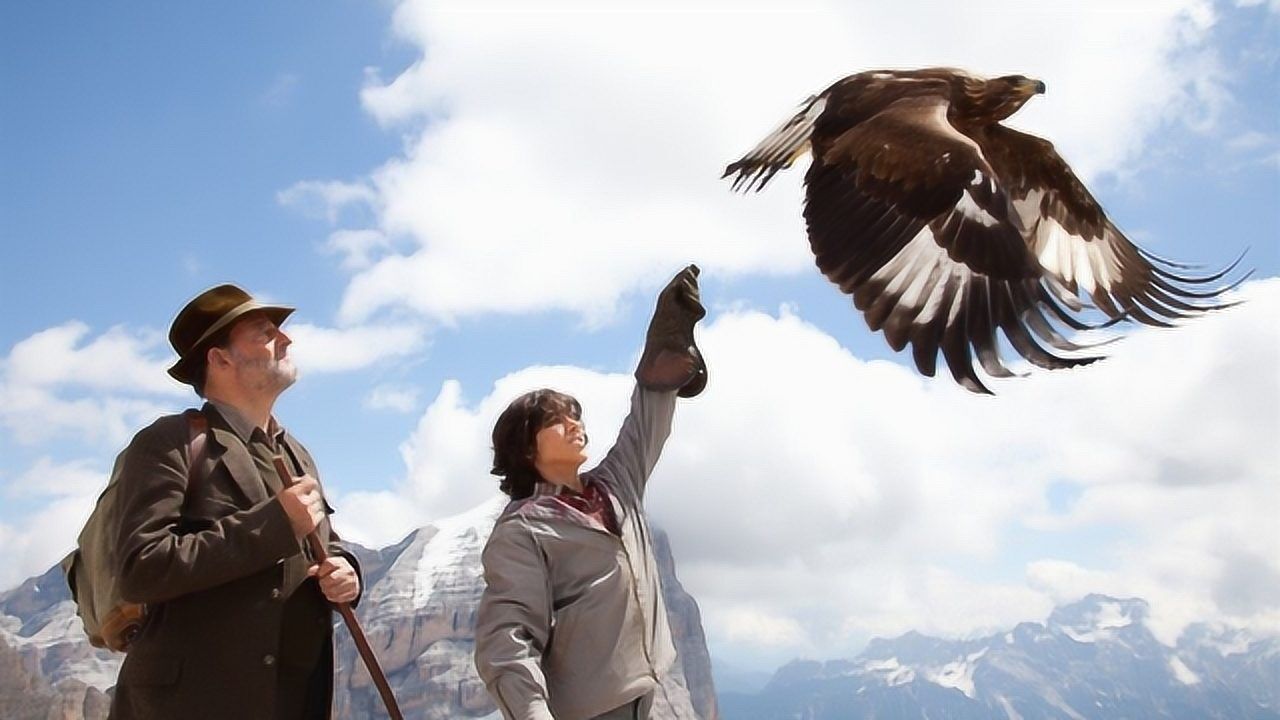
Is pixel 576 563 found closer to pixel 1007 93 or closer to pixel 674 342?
pixel 674 342

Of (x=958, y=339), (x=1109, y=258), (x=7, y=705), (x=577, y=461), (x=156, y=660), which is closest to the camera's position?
(x=156, y=660)

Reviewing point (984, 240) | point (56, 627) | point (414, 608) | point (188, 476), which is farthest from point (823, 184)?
point (56, 627)

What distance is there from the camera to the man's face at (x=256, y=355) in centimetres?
245

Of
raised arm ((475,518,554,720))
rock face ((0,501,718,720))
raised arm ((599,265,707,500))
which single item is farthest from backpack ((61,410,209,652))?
rock face ((0,501,718,720))

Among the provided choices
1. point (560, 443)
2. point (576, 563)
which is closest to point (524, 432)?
point (560, 443)

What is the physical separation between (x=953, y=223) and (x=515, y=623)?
75.7 inches

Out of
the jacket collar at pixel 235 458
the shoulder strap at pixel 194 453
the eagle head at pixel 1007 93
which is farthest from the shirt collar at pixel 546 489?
the eagle head at pixel 1007 93

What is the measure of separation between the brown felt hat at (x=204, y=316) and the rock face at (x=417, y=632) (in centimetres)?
6938

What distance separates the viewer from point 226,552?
85.9 inches

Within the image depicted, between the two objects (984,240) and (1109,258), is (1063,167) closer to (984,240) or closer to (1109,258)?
(1109,258)

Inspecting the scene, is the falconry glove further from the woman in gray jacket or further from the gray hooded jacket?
the gray hooded jacket

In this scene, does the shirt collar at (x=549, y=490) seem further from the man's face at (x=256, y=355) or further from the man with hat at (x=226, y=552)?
the man's face at (x=256, y=355)

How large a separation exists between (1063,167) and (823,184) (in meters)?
1.19

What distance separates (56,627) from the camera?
3907 inches
